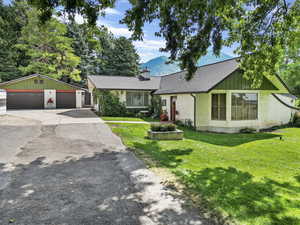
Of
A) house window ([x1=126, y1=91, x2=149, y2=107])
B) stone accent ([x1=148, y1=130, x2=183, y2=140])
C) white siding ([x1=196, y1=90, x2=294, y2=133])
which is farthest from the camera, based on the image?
house window ([x1=126, y1=91, x2=149, y2=107])

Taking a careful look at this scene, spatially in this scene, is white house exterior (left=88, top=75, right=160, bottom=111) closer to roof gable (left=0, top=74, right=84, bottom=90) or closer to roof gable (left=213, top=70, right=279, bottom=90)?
roof gable (left=0, top=74, right=84, bottom=90)

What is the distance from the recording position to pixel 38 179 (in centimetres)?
462

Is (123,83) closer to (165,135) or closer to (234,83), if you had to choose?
(234,83)

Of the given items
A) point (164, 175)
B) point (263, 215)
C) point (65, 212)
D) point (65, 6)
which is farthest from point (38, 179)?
point (263, 215)

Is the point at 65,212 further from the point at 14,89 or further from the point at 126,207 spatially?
the point at 14,89

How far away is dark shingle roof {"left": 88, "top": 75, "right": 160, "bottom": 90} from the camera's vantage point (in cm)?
1931

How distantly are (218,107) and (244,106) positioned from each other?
1946 millimetres

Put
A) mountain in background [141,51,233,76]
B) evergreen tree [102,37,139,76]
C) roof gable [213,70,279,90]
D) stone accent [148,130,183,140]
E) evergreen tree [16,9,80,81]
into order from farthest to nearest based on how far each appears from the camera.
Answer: evergreen tree [102,37,139,76] < evergreen tree [16,9,80,81] < roof gable [213,70,279,90] < stone accent [148,130,183,140] < mountain in background [141,51,233,76]

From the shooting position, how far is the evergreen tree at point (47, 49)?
30.3 meters

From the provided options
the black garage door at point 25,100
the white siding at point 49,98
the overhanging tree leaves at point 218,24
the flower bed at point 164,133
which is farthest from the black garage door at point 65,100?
the overhanging tree leaves at point 218,24

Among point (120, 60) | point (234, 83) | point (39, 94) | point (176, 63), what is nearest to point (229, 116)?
point (234, 83)

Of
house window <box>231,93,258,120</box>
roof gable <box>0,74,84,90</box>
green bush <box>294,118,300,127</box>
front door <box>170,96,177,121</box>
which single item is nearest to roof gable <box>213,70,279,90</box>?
house window <box>231,93,258,120</box>

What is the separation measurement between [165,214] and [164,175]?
1.72 meters

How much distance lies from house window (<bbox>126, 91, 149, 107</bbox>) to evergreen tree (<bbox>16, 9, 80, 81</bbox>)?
17406mm
